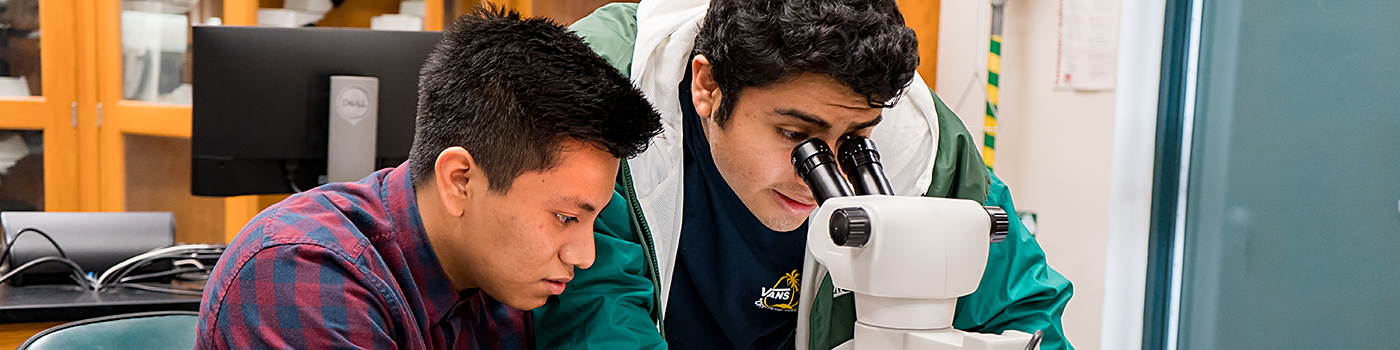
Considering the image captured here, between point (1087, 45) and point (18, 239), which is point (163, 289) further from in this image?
point (1087, 45)

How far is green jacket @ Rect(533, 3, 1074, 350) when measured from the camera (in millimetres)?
1263

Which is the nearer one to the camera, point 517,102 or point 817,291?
point 517,102

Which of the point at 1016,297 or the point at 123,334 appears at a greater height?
the point at 1016,297

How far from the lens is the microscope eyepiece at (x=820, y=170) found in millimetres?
1001

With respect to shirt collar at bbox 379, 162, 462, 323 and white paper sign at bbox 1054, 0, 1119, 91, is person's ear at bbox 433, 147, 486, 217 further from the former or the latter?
white paper sign at bbox 1054, 0, 1119, 91

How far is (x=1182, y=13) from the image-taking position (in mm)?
2385

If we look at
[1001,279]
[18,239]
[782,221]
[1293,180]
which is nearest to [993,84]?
[1293,180]

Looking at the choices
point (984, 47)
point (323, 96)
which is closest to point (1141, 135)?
point (984, 47)

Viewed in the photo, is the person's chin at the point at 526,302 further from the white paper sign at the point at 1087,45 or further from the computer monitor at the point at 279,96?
the white paper sign at the point at 1087,45

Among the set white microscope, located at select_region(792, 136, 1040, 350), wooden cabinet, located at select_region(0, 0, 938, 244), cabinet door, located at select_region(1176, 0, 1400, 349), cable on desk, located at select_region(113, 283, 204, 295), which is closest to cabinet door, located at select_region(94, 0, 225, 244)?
wooden cabinet, located at select_region(0, 0, 938, 244)

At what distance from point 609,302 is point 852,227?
486mm

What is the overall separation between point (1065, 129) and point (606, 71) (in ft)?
6.29

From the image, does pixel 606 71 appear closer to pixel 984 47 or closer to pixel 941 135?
pixel 941 135

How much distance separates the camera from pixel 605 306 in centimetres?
126
